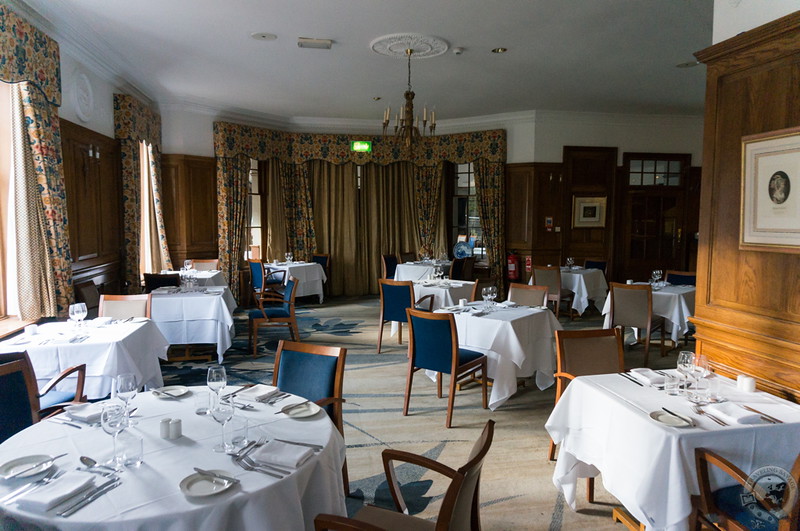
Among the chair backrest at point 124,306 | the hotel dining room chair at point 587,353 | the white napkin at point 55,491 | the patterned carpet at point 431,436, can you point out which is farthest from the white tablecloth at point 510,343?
the white napkin at point 55,491

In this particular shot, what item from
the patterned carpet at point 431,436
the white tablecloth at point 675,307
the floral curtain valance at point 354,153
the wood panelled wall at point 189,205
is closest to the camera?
the patterned carpet at point 431,436

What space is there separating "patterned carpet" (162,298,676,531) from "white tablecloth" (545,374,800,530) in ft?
1.71

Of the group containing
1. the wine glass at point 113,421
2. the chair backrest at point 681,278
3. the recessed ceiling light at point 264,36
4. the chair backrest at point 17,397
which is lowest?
the chair backrest at point 17,397

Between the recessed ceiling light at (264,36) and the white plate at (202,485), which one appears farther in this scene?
the recessed ceiling light at (264,36)

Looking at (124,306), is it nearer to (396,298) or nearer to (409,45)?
(396,298)

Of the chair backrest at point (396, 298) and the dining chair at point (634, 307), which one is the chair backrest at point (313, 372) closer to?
the chair backrest at point (396, 298)

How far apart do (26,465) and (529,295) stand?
14.2ft

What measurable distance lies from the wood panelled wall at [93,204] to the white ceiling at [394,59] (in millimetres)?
972

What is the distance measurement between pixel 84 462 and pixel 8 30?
3.81m

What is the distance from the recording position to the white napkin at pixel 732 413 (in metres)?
2.23

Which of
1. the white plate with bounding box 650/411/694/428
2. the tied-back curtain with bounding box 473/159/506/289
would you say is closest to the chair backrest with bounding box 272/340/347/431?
the white plate with bounding box 650/411/694/428

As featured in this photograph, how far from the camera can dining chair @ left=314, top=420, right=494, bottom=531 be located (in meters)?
1.63

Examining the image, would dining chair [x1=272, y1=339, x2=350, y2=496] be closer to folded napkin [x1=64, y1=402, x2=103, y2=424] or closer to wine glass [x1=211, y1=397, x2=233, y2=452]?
wine glass [x1=211, y1=397, x2=233, y2=452]

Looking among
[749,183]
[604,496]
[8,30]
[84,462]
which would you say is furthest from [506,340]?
[8,30]
